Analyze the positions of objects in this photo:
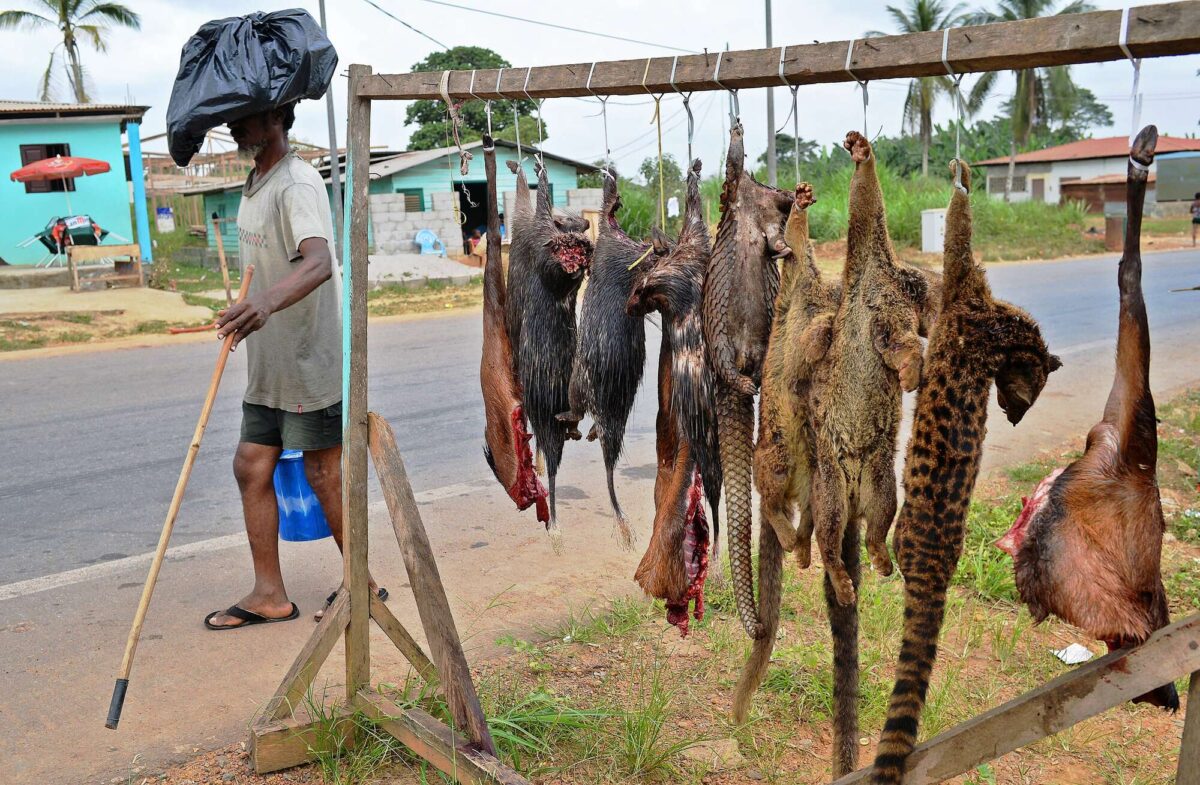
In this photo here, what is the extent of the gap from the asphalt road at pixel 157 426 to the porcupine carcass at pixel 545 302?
7.36ft

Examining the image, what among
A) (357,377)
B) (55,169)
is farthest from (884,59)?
(55,169)

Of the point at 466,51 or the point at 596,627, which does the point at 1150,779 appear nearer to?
the point at 596,627

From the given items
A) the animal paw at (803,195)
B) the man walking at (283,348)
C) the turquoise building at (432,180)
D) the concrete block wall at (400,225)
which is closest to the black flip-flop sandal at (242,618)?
the man walking at (283,348)

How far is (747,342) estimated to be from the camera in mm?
2160

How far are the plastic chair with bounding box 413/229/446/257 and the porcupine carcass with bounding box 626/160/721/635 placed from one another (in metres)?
17.7

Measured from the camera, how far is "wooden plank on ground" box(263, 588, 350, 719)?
2.79 metres

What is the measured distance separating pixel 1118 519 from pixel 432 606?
1.64 metres

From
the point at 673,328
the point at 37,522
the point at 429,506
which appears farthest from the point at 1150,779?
the point at 37,522

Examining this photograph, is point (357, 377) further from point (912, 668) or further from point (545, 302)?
point (912, 668)

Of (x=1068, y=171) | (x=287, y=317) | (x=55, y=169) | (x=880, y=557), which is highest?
(x=1068, y=171)

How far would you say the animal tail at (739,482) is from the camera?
216 cm

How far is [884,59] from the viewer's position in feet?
6.01

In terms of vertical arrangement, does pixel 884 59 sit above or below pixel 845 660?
above

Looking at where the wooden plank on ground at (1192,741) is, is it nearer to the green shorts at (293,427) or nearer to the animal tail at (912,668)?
the animal tail at (912,668)
